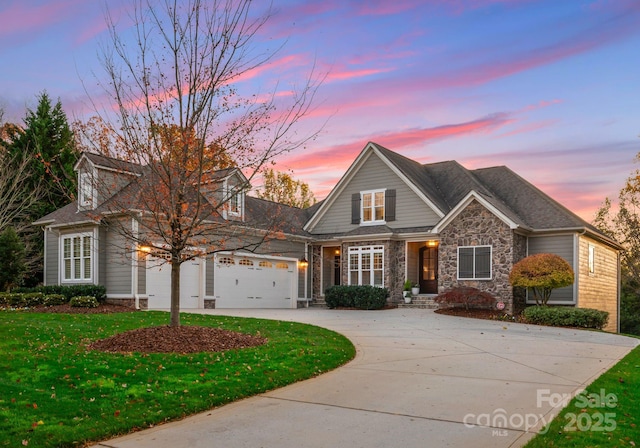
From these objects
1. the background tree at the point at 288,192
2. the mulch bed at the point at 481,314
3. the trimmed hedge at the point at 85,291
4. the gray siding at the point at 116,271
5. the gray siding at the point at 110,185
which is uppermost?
the background tree at the point at 288,192

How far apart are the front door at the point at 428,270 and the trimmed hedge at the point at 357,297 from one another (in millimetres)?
2985

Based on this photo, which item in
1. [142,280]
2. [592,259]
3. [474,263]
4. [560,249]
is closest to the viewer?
[142,280]

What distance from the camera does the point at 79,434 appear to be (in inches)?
209

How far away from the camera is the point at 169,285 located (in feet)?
70.0

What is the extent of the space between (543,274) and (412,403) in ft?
46.7

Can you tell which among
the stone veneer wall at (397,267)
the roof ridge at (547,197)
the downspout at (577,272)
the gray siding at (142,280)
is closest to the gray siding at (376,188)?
the stone veneer wall at (397,267)

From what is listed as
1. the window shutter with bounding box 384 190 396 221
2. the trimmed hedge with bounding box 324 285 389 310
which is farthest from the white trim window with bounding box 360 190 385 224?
the trimmed hedge with bounding box 324 285 389 310

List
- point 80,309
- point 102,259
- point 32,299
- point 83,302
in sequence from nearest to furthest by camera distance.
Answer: point 80,309
point 83,302
point 32,299
point 102,259

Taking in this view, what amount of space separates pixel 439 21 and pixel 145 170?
864cm

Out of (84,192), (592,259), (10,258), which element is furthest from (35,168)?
(592,259)

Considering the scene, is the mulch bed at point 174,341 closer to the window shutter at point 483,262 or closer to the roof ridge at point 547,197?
the window shutter at point 483,262

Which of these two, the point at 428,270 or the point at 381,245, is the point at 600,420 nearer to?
the point at 381,245

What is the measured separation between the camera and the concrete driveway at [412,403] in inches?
208

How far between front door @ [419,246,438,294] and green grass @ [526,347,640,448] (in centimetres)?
1792
